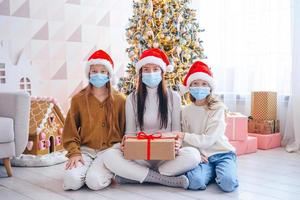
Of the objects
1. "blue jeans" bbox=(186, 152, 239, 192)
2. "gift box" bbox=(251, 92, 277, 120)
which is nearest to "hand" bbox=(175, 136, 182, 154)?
"blue jeans" bbox=(186, 152, 239, 192)

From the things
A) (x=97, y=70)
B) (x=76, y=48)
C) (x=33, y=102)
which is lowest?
(x=33, y=102)

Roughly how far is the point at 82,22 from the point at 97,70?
5.45 ft

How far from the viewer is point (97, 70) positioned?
2709 millimetres

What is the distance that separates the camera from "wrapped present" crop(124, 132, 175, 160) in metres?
2.38

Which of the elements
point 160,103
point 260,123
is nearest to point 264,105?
point 260,123

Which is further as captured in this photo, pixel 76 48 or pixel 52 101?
pixel 76 48

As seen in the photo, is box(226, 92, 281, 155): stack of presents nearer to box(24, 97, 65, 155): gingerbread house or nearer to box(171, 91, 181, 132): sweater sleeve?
box(171, 91, 181, 132): sweater sleeve

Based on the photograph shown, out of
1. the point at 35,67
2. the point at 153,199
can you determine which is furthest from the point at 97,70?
the point at 35,67

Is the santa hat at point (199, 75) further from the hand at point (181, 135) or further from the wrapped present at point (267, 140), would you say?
the wrapped present at point (267, 140)

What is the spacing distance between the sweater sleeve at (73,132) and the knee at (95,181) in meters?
0.21

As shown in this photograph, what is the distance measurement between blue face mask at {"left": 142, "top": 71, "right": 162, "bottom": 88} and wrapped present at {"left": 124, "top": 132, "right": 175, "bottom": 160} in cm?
42

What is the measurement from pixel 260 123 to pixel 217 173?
1.64 meters

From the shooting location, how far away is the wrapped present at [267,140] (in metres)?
3.84

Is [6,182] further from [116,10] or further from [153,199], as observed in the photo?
[116,10]
